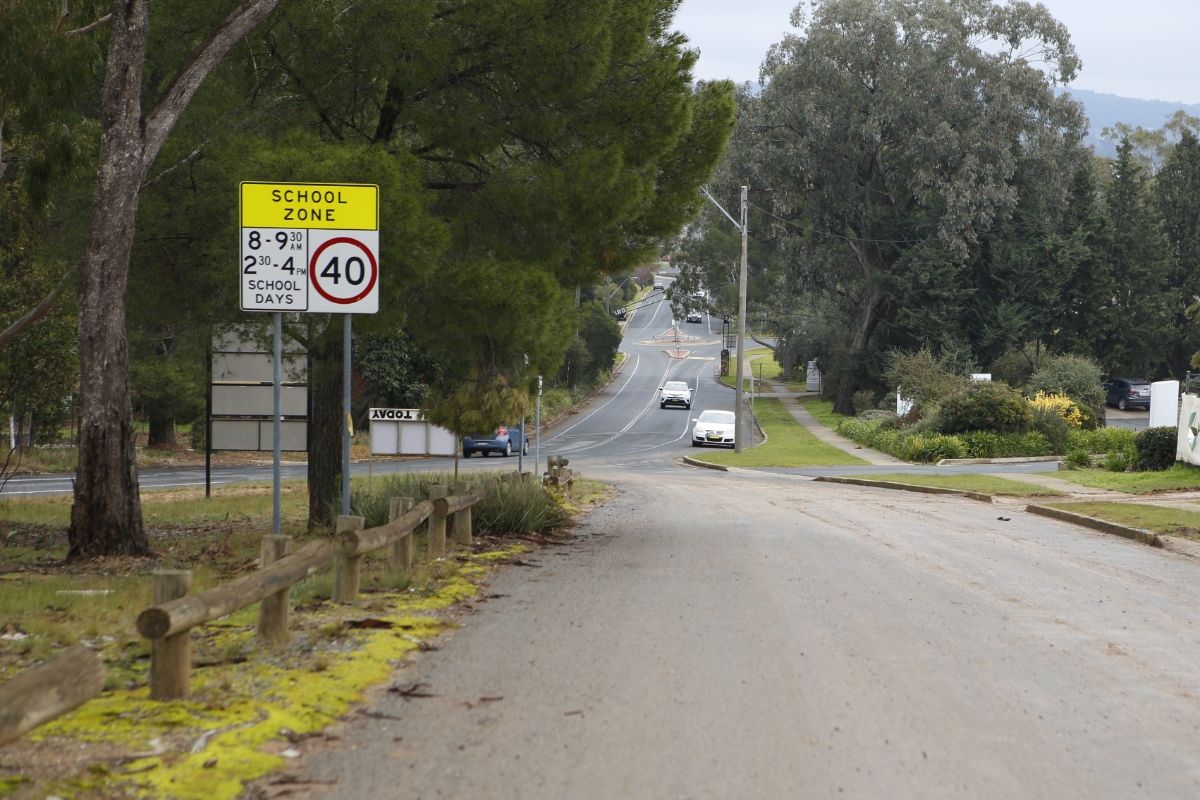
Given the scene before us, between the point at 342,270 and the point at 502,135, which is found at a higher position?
the point at 502,135

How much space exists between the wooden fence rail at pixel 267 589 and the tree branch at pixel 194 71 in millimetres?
4988

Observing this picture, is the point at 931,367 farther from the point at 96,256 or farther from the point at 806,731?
the point at 806,731

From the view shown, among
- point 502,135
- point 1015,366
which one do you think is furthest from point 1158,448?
point 1015,366

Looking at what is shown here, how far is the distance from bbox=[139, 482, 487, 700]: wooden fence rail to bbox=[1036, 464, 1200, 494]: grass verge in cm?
1742

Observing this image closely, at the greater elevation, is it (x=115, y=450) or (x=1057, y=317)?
(x=1057, y=317)

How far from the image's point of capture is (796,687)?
25.1 ft

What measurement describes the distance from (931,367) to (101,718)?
53.1 meters

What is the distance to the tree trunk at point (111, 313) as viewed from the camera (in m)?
13.7

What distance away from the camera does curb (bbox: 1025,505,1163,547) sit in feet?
56.3

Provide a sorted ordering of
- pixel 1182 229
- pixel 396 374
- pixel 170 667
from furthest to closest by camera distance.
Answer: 1. pixel 1182 229
2. pixel 396 374
3. pixel 170 667

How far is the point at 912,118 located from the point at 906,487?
1307 inches

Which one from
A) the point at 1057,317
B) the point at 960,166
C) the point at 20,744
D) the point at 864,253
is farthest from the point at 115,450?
the point at 1057,317

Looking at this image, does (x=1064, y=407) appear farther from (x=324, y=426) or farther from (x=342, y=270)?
(x=342, y=270)

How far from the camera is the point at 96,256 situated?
13750 millimetres
